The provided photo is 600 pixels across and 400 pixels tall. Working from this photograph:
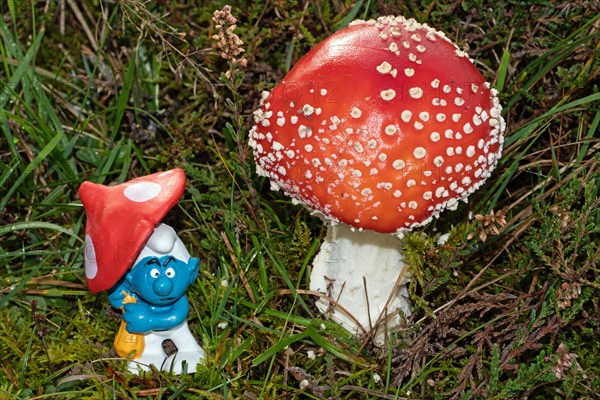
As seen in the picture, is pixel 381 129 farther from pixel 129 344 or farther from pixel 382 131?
pixel 129 344

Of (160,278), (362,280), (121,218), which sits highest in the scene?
(121,218)

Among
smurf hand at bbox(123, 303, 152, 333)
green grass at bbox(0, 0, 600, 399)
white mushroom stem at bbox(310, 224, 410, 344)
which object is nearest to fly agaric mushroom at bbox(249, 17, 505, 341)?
green grass at bbox(0, 0, 600, 399)

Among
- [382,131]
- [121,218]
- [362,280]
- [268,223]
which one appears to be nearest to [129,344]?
[121,218]

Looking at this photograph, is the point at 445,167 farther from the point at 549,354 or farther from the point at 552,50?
the point at 552,50

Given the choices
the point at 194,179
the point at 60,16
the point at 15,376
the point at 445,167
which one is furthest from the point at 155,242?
the point at 60,16

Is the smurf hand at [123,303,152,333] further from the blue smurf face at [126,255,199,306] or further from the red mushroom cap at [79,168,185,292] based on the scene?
the red mushroom cap at [79,168,185,292]
